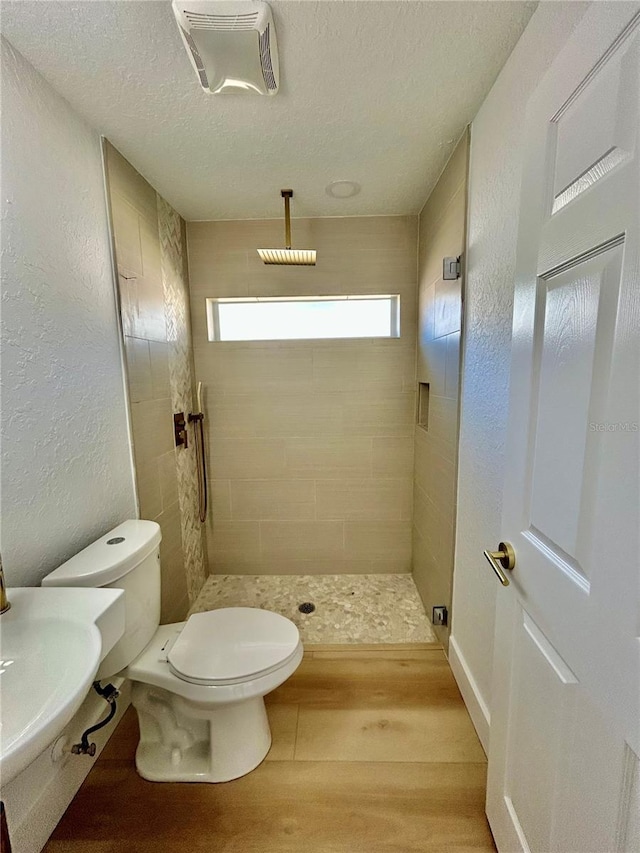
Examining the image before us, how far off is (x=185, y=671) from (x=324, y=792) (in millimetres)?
635

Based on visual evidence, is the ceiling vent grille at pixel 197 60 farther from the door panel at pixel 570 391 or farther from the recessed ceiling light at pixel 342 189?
the door panel at pixel 570 391

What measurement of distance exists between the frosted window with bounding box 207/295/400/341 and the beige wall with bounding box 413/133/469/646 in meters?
0.28

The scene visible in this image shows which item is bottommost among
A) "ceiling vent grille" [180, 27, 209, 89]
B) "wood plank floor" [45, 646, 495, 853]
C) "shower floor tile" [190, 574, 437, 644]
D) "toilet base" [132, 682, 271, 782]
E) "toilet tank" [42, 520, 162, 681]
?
"wood plank floor" [45, 646, 495, 853]

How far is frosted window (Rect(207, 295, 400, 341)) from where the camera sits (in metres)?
2.30

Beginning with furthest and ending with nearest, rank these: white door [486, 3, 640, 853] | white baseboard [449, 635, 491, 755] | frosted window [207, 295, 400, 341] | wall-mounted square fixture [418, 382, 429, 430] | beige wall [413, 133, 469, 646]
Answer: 1. frosted window [207, 295, 400, 341]
2. wall-mounted square fixture [418, 382, 429, 430]
3. beige wall [413, 133, 469, 646]
4. white baseboard [449, 635, 491, 755]
5. white door [486, 3, 640, 853]

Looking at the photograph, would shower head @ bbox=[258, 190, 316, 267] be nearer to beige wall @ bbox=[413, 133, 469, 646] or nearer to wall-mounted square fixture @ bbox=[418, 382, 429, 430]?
beige wall @ bbox=[413, 133, 469, 646]

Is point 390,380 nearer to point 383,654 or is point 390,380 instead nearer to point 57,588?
point 383,654

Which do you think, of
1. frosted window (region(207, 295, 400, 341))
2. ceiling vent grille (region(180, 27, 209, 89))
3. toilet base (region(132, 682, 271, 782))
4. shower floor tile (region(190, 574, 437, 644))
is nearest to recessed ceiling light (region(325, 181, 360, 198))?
frosted window (region(207, 295, 400, 341))

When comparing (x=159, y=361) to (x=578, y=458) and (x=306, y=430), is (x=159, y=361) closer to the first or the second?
(x=306, y=430)

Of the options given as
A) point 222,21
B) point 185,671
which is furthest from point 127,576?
point 222,21

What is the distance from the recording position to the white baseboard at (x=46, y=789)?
38.4 inches

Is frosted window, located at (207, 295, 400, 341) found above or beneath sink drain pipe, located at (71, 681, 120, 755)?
above

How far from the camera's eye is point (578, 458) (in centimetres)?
64

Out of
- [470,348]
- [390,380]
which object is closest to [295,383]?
[390,380]
